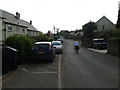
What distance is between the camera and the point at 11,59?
32.0 feet

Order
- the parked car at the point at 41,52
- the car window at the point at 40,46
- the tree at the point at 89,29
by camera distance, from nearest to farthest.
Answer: the parked car at the point at 41,52, the car window at the point at 40,46, the tree at the point at 89,29

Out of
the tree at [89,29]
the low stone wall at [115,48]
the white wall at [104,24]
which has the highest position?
the white wall at [104,24]

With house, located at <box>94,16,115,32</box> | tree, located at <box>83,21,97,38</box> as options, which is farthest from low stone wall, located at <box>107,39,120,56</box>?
house, located at <box>94,16,115,32</box>

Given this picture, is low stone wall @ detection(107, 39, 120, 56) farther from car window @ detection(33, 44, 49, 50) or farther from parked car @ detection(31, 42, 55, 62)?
car window @ detection(33, 44, 49, 50)

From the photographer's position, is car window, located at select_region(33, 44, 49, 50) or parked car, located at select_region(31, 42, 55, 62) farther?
car window, located at select_region(33, 44, 49, 50)

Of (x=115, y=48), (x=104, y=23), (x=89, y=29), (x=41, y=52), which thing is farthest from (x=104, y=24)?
(x=41, y=52)

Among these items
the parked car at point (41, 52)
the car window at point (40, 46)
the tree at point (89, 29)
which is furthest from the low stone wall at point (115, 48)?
the tree at point (89, 29)

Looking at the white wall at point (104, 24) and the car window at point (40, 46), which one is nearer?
the car window at point (40, 46)

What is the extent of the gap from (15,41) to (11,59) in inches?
109

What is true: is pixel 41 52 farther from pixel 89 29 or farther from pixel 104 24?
pixel 104 24

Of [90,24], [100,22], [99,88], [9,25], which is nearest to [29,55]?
[99,88]

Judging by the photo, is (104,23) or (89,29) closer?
(89,29)

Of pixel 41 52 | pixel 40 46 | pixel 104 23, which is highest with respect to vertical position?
pixel 104 23

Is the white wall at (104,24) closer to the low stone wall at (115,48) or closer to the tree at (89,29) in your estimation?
the tree at (89,29)
